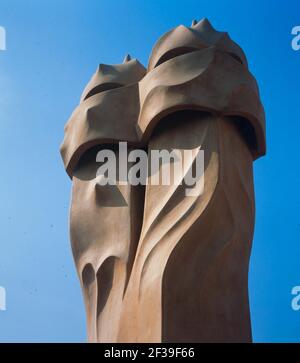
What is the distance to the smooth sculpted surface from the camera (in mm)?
7117

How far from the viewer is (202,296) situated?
280 inches

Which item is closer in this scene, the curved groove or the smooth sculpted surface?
the smooth sculpted surface

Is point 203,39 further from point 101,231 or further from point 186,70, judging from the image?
point 101,231

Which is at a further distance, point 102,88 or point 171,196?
point 102,88

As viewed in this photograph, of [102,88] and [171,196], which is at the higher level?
[102,88]

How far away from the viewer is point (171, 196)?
7.57 meters

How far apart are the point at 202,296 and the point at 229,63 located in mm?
3067

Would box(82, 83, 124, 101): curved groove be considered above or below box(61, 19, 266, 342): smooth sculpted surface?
above

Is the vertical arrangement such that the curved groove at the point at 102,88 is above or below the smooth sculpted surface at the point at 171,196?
above

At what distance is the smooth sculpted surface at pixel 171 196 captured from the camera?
23.4ft

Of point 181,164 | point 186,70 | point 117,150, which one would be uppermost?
point 186,70

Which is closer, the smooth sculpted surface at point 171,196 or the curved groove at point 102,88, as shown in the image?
the smooth sculpted surface at point 171,196
